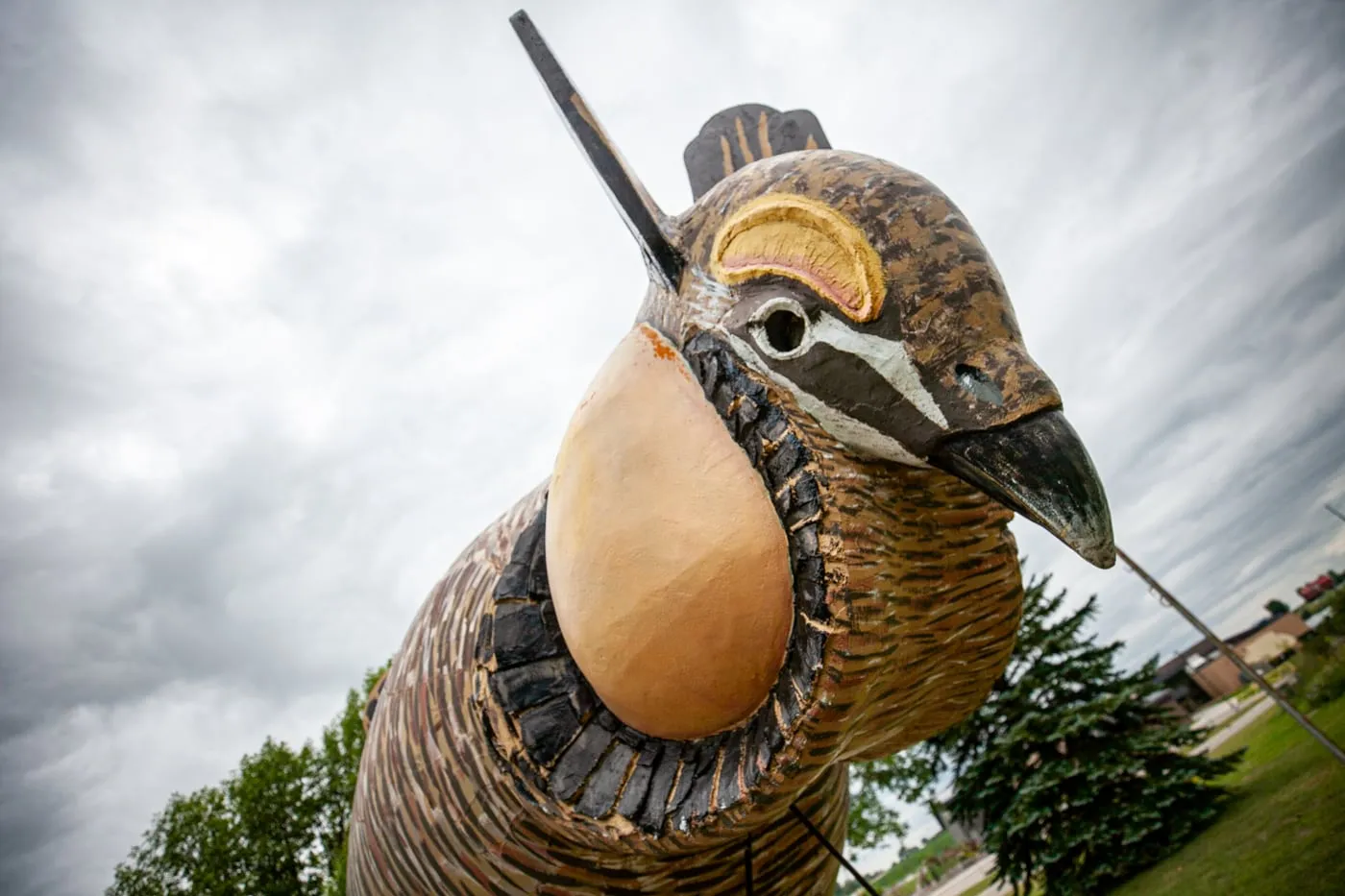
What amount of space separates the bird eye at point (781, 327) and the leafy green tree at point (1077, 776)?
838 centimetres

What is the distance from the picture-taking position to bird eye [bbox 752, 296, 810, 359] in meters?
0.90

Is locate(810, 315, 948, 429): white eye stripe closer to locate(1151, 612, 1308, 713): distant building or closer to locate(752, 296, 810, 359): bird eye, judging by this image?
locate(752, 296, 810, 359): bird eye

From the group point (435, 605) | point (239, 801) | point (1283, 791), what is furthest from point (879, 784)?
point (435, 605)

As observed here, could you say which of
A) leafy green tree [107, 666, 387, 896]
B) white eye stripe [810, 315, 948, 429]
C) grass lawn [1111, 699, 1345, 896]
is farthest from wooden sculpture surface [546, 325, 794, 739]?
leafy green tree [107, 666, 387, 896]

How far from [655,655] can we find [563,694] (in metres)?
0.26

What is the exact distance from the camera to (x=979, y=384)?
796 millimetres

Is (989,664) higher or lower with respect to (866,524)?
lower

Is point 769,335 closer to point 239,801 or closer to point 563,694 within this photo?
point 563,694

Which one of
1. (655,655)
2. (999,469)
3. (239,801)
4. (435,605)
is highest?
(239,801)

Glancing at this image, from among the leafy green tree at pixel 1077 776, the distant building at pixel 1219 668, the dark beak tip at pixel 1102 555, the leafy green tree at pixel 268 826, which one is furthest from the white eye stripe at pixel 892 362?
the distant building at pixel 1219 668

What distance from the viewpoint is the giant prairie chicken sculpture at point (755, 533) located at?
2.70ft

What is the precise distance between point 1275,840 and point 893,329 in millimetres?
8593

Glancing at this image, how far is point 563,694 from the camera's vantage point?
44.3 inches

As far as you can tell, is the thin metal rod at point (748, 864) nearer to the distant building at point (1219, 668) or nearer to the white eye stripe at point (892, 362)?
the white eye stripe at point (892, 362)
